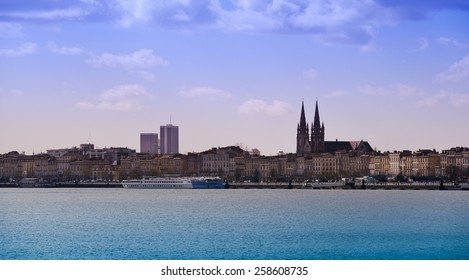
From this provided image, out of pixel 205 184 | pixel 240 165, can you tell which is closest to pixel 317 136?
pixel 240 165

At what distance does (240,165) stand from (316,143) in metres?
6.01

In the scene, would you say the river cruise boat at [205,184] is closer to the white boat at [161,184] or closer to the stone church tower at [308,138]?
the white boat at [161,184]

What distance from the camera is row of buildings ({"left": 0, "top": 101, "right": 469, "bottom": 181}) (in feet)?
268

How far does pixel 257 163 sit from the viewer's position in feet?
289

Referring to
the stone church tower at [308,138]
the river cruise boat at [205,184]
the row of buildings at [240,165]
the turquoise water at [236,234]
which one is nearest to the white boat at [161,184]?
the river cruise boat at [205,184]

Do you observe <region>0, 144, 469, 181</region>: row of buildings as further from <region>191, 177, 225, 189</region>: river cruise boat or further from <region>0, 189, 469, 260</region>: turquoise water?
<region>0, 189, 469, 260</region>: turquoise water

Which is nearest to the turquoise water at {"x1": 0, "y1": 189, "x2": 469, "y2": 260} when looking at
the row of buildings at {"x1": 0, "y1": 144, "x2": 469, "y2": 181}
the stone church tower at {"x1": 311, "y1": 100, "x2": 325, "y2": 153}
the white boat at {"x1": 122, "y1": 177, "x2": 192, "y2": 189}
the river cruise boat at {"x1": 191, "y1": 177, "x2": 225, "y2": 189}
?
the river cruise boat at {"x1": 191, "y1": 177, "x2": 225, "y2": 189}

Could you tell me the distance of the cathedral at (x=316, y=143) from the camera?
86.8m

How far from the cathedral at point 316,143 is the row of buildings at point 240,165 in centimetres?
86
